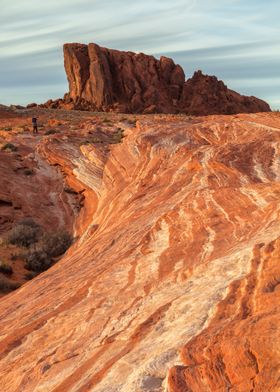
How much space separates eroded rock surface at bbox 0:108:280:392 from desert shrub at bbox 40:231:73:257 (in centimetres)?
347

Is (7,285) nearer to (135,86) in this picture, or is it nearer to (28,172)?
(28,172)

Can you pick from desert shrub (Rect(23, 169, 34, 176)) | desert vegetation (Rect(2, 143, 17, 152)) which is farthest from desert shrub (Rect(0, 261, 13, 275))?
desert vegetation (Rect(2, 143, 17, 152))

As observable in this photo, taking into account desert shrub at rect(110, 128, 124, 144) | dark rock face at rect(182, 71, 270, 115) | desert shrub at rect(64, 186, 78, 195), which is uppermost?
dark rock face at rect(182, 71, 270, 115)

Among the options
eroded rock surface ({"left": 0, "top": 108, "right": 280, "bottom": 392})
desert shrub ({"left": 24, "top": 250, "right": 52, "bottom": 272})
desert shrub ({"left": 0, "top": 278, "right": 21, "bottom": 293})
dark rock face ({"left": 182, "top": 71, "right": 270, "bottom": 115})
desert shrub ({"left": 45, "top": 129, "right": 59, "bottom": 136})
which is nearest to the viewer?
eroded rock surface ({"left": 0, "top": 108, "right": 280, "bottom": 392})

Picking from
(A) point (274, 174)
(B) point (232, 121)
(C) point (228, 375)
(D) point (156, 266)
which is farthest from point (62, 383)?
(B) point (232, 121)

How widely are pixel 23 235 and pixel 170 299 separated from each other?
1356cm

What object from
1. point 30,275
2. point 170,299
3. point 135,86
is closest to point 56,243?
Result: point 30,275

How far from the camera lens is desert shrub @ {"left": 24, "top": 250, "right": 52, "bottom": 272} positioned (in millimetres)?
17344

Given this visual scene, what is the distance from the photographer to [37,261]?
17516 mm

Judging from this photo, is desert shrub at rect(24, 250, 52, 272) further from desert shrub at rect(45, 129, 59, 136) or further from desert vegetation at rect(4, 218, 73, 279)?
desert shrub at rect(45, 129, 59, 136)

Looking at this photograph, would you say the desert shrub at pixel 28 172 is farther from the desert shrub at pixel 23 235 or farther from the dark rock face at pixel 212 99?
the dark rock face at pixel 212 99

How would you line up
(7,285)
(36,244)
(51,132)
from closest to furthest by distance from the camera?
(7,285) < (36,244) < (51,132)

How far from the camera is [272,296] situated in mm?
6145

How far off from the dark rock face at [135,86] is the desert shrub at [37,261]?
91728 mm
